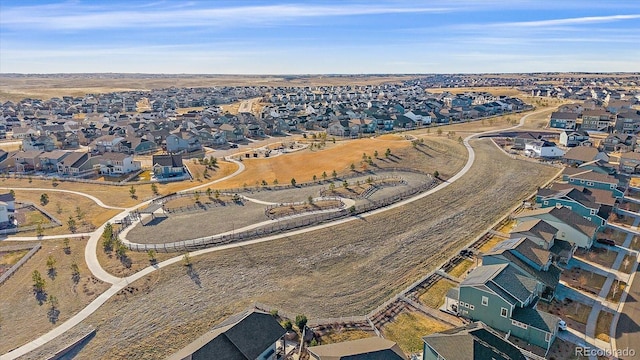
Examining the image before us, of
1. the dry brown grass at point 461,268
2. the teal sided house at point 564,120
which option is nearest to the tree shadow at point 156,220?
the dry brown grass at point 461,268

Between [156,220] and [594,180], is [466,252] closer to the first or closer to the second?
[594,180]

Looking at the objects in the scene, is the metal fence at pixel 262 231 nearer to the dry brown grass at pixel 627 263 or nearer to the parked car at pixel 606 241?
the parked car at pixel 606 241

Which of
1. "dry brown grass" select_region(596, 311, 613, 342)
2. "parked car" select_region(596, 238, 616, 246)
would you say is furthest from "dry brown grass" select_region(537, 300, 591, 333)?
"parked car" select_region(596, 238, 616, 246)

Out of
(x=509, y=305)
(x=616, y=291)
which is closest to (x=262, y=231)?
(x=509, y=305)

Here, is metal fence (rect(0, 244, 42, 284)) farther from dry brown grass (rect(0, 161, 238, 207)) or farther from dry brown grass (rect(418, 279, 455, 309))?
dry brown grass (rect(418, 279, 455, 309))

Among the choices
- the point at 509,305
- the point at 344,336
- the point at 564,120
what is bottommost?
the point at 344,336

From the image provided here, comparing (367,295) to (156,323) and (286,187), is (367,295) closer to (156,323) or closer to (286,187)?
(156,323)
